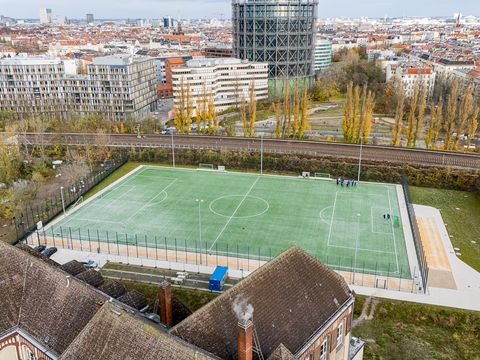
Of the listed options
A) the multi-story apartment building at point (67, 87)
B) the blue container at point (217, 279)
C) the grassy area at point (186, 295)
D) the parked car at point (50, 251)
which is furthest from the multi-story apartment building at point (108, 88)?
the blue container at point (217, 279)

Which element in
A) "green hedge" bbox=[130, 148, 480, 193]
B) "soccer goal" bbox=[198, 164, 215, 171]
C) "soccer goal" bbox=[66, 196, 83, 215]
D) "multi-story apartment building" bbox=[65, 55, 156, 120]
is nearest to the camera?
"soccer goal" bbox=[66, 196, 83, 215]

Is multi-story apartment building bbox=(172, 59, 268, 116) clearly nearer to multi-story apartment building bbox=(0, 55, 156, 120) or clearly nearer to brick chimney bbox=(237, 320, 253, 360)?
multi-story apartment building bbox=(0, 55, 156, 120)

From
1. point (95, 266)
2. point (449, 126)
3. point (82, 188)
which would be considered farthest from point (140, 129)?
point (449, 126)

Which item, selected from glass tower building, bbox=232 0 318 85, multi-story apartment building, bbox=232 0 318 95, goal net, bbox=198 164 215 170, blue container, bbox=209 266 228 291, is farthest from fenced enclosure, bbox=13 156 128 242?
glass tower building, bbox=232 0 318 85

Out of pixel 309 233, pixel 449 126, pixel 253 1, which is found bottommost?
pixel 309 233

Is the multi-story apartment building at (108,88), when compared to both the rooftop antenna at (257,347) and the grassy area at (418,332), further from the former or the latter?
the rooftop antenna at (257,347)

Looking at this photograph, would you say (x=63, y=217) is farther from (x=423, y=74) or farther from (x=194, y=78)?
(x=423, y=74)
